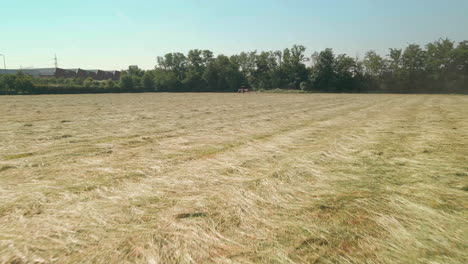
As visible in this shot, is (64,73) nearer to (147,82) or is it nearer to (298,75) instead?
(147,82)

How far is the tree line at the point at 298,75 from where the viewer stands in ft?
169

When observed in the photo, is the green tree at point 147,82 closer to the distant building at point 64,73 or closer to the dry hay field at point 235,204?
the distant building at point 64,73

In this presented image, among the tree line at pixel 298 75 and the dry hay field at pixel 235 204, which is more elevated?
the tree line at pixel 298 75

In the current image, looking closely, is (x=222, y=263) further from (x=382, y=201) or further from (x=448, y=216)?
(x=448, y=216)

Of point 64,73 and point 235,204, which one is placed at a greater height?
point 64,73

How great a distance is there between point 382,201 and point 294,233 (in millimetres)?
1377

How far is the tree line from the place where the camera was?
169 feet

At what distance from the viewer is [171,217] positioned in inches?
102

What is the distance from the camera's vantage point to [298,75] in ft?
201

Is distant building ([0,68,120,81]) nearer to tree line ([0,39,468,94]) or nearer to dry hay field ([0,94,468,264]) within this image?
tree line ([0,39,468,94])

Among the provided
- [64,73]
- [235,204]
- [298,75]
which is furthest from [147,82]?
[235,204]

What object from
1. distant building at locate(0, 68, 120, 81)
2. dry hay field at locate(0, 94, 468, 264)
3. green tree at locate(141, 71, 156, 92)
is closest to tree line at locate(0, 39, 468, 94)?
green tree at locate(141, 71, 156, 92)

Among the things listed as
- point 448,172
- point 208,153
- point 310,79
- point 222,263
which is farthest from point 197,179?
point 310,79

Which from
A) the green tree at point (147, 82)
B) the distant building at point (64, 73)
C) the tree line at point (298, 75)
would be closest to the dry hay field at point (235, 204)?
the tree line at point (298, 75)
